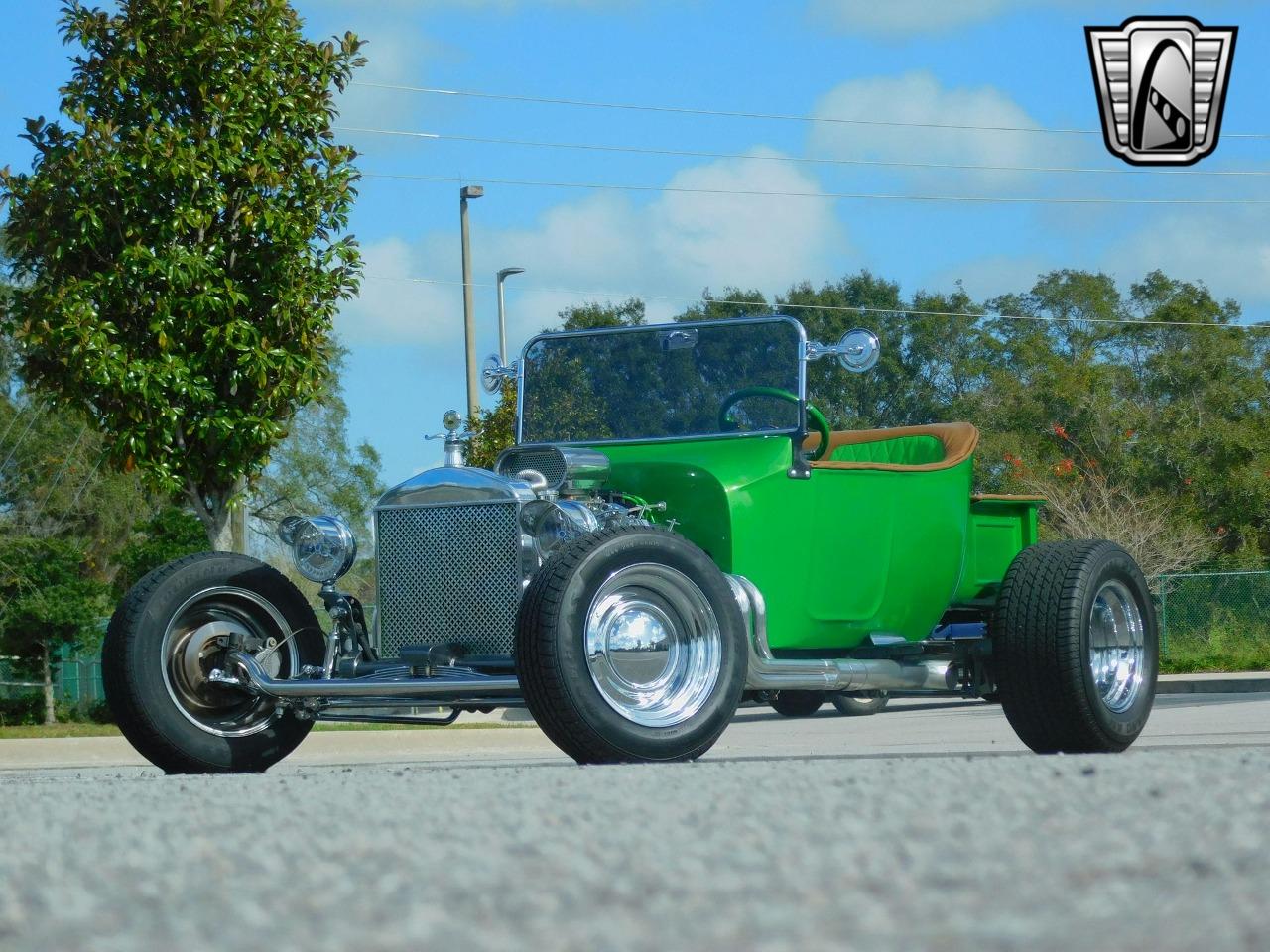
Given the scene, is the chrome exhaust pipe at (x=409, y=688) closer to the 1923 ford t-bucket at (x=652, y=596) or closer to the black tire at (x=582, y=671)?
the 1923 ford t-bucket at (x=652, y=596)

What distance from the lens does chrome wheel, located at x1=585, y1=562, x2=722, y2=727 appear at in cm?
625

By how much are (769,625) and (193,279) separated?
748cm

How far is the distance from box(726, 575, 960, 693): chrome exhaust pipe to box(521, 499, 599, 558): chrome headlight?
0.67m

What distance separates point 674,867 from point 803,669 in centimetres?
394

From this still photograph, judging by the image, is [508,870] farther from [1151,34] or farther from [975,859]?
[1151,34]

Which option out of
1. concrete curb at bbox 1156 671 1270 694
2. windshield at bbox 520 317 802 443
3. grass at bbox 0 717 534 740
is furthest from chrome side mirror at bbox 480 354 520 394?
concrete curb at bbox 1156 671 1270 694

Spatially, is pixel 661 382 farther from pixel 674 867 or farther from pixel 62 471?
pixel 62 471

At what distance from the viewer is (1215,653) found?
79.6 feet

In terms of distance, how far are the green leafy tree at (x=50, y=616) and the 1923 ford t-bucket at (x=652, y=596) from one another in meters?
15.3

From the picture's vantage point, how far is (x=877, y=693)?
7637 mm

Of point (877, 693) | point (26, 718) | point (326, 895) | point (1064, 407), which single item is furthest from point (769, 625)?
point (1064, 407)

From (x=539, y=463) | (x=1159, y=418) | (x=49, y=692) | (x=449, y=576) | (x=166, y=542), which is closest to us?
(x=449, y=576)

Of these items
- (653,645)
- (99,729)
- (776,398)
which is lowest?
(99,729)

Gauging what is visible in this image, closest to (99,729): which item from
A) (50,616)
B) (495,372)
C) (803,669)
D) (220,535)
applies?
(50,616)
